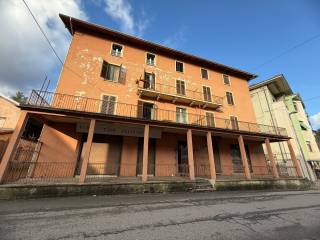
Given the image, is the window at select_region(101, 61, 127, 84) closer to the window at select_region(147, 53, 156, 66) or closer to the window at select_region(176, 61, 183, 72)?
the window at select_region(147, 53, 156, 66)

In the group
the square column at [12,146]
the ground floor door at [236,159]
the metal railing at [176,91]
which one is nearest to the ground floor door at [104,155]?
the square column at [12,146]

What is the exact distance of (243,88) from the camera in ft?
65.6

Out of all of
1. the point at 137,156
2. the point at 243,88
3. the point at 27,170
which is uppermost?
the point at 243,88

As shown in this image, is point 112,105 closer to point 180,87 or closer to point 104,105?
point 104,105

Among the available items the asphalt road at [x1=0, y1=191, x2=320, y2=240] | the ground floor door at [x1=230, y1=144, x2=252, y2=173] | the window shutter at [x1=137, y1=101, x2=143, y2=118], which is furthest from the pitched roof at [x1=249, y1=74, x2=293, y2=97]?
the asphalt road at [x1=0, y1=191, x2=320, y2=240]

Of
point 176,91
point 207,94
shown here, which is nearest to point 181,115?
point 176,91

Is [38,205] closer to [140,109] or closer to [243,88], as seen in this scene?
[140,109]

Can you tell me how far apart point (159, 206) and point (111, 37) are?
14935 mm

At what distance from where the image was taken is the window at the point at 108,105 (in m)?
12.7

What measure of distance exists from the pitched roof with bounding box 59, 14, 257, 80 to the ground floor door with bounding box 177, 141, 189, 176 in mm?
9591

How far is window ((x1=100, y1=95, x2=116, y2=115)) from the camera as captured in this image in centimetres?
1271

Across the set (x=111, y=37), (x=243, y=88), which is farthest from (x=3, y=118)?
(x=243, y=88)

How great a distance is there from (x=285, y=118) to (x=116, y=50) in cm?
2106

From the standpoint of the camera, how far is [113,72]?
14.4 m
